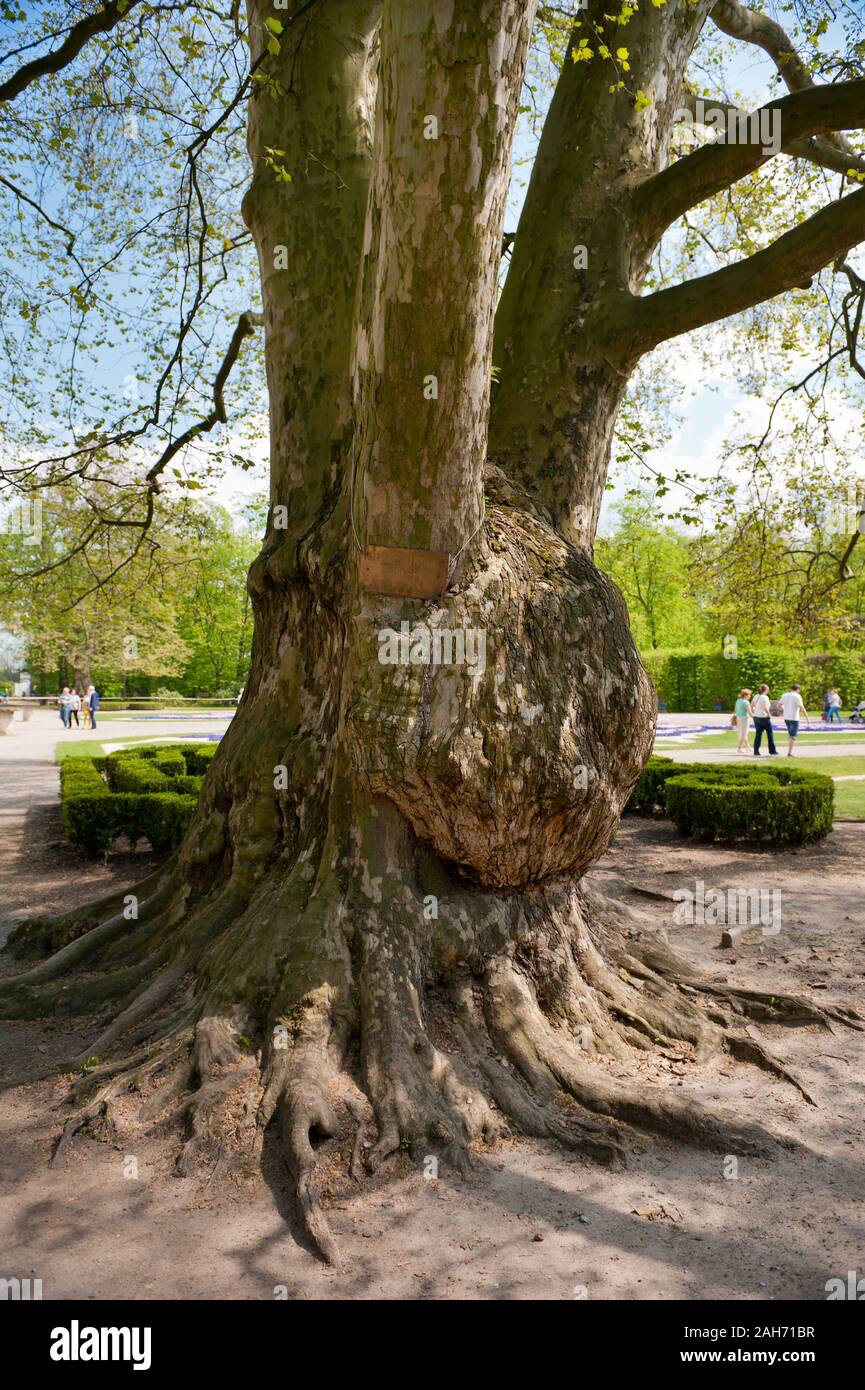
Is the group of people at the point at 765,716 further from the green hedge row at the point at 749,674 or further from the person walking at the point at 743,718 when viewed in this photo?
the green hedge row at the point at 749,674

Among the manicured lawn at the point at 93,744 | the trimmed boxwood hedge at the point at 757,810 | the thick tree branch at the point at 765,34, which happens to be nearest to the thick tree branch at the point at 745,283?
the thick tree branch at the point at 765,34

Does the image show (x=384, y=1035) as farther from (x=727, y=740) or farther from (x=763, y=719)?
(x=727, y=740)

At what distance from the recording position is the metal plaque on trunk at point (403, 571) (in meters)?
4.11

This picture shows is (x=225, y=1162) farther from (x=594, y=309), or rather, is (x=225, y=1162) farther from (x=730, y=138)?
(x=730, y=138)

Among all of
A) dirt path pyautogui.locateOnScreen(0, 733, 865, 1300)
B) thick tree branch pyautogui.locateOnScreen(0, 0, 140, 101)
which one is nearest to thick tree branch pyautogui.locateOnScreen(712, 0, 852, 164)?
thick tree branch pyautogui.locateOnScreen(0, 0, 140, 101)

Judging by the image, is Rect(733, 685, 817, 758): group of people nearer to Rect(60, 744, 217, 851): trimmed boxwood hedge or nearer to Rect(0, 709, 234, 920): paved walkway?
Rect(60, 744, 217, 851): trimmed boxwood hedge

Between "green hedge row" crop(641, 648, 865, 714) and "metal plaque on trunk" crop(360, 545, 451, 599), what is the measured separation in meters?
39.7

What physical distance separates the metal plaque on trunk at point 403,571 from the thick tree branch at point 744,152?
10.0ft

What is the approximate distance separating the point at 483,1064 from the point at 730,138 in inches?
200

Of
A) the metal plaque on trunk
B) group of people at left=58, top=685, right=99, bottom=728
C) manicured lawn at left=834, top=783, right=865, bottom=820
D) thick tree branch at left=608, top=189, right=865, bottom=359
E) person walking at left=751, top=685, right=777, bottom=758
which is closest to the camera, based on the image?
the metal plaque on trunk

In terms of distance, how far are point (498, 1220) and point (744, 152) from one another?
5371 mm

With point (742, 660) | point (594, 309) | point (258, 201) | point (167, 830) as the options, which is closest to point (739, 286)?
point (594, 309)

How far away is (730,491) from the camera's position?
13.0 meters

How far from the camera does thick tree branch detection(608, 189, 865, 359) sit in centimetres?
491
